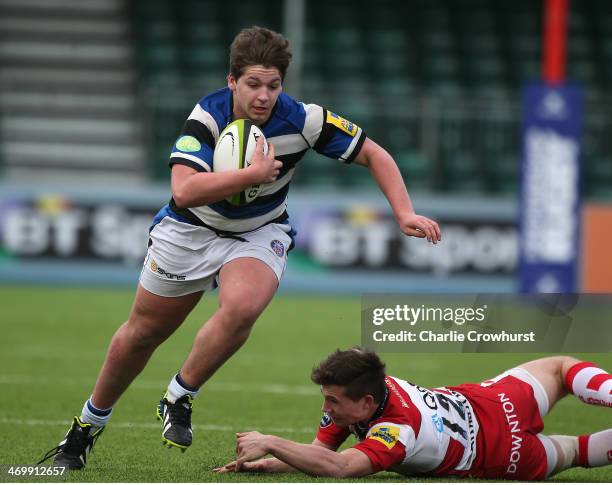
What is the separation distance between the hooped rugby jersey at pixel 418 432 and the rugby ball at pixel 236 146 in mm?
1080

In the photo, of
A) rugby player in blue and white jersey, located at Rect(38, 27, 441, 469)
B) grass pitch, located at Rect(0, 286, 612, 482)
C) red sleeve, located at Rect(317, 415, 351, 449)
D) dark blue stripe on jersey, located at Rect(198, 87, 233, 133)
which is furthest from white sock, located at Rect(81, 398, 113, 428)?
dark blue stripe on jersey, located at Rect(198, 87, 233, 133)

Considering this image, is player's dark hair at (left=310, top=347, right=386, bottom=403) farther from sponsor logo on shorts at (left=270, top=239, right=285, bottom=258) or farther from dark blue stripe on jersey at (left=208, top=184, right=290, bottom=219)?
dark blue stripe on jersey at (left=208, top=184, right=290, bottom=219)

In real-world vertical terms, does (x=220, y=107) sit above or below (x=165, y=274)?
above

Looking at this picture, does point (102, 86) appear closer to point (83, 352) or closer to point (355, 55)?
point (355, 55)

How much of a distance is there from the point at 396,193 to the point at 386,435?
108 cm

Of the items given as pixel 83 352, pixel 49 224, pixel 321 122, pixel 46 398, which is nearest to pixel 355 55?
pixel 49 224

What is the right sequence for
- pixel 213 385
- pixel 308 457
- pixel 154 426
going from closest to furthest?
pixel 308 457, pixel 154 426, pixel 213 385

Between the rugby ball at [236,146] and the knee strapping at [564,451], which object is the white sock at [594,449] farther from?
the rugby ball at [236,146]

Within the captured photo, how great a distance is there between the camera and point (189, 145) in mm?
4996

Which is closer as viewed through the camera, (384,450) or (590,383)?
(384,450)

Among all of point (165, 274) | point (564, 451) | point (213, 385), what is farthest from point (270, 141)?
point (213, 385)

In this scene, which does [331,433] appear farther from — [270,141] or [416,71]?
[416,71]

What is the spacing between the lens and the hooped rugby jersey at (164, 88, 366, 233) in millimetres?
5035

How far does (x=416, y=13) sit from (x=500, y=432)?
56.4 feet
